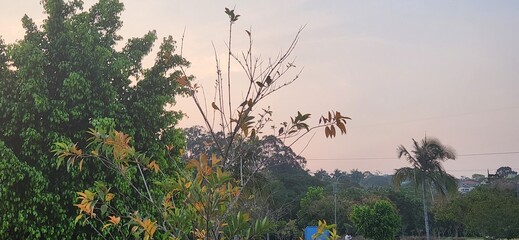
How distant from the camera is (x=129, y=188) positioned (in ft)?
44.9

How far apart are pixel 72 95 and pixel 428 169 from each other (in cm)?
2309

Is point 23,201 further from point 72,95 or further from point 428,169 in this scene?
point 428,169

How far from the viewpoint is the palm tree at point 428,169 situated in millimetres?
30938

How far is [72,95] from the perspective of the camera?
13617 mm

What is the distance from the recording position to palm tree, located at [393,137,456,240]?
102 feet

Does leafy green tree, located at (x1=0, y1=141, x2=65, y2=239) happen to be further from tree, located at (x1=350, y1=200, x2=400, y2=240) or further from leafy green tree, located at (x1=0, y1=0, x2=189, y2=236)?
tree, located at (x1=350, y1=200, x2=400, y2=240)

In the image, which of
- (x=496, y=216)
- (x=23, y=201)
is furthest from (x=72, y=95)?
(x=496, y=216)

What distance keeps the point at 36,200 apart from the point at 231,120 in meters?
10.6

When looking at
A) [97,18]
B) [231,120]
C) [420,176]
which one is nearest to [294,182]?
[420,176]

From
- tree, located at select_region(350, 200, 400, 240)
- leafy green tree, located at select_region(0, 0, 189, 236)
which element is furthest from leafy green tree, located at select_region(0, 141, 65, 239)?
tree, located at select_region(350, 200, 400, 240)

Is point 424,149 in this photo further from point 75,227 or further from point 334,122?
point 334,122

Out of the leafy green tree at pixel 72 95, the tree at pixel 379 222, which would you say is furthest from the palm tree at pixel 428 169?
the leafy green tree at pixel 72 95

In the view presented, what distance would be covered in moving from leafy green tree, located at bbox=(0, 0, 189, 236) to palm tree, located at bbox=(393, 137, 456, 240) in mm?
18946

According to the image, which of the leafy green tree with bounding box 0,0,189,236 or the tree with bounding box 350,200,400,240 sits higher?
the leafy green tree with bounding box 0,0,189,236
